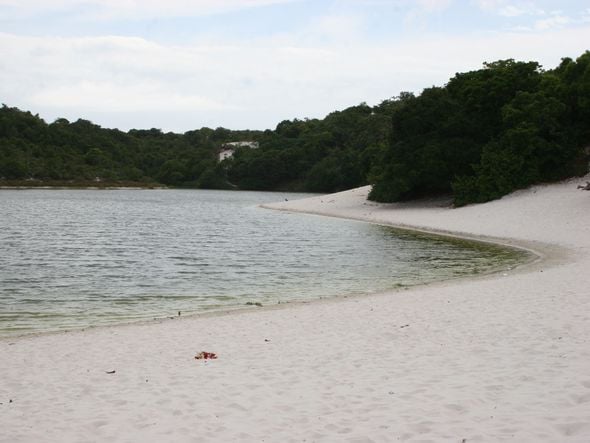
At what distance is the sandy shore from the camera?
20.3 ft

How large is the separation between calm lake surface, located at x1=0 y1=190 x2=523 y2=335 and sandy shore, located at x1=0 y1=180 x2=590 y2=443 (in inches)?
107

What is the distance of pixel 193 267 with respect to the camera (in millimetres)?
22141

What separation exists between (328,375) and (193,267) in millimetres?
14587

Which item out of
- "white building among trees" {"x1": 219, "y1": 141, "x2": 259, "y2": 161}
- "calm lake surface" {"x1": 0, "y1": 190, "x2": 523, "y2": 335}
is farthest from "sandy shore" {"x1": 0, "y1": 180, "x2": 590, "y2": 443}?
"white building among trees" {"x1": 219, "y1": 141, "x2": 259, "y2": 161}

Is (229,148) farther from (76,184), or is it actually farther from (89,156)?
(76,184)

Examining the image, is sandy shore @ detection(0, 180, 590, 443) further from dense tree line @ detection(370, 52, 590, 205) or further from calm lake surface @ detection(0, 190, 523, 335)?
dense tree line @ detection(370, 52, 590, 205)

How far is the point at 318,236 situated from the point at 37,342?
23.9 m

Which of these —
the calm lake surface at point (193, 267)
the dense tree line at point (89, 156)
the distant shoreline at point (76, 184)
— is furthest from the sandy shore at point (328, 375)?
the dense tree line at point (89, 156)

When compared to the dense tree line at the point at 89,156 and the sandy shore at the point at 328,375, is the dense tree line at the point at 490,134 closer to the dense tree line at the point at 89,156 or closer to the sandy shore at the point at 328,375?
the sandy shore at the point at 328,375

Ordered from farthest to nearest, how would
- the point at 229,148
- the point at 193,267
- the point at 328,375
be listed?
the point at 229,148, the point at 193,267, the point at 328,375

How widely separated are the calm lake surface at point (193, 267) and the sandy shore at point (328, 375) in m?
2.71

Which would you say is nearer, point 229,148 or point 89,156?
point 89,156

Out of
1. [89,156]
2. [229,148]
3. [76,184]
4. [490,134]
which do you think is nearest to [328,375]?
[490,134]

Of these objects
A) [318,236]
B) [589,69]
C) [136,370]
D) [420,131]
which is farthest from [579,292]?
[420,131]
